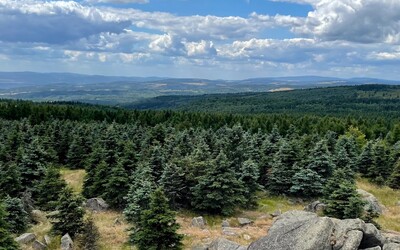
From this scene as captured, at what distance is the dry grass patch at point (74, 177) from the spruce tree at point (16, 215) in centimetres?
1726

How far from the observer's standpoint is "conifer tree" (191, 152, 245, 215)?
3412 centimetres

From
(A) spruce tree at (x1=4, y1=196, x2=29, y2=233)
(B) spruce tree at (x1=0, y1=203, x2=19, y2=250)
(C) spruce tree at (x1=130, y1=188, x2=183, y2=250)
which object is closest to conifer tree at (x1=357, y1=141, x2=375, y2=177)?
(C) spruce tree at (x1=130, y1=188, x2=183, y2=250)

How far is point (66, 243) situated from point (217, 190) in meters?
13.7

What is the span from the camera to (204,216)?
114 feet

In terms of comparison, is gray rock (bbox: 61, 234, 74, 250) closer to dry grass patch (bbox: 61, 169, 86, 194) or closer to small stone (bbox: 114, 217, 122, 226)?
small stone (bbox: 114, 217, 122, 226)

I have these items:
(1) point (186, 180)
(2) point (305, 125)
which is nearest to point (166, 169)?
(1) point (186, 180)

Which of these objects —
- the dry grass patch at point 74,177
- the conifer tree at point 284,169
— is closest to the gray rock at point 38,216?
the dry grass patch at point 74,177

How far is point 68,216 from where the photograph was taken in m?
27.5

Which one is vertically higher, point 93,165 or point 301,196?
point 93,165

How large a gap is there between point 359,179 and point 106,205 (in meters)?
32.9

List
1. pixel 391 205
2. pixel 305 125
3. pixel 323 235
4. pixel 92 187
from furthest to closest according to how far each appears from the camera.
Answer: pixel 305 125, pixel 391 205, pixel 92 187, pixel 323 235

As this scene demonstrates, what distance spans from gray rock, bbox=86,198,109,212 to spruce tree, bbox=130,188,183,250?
11709mm

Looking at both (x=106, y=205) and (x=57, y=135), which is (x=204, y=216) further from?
(x=57, y=135)

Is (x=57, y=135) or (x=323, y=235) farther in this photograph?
(x=57, y=135)
